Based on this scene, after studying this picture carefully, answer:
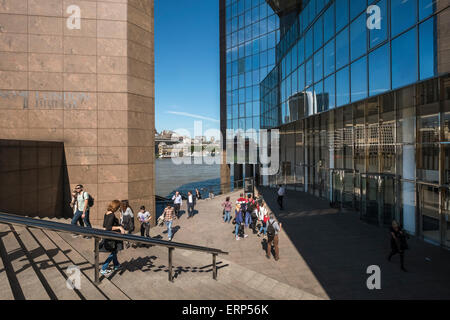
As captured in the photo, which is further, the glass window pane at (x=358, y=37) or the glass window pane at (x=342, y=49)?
the glass window pane at (x=342, y=49)

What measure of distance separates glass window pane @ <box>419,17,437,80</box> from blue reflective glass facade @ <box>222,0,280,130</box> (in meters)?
25.3

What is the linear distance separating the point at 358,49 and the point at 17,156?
15.6m

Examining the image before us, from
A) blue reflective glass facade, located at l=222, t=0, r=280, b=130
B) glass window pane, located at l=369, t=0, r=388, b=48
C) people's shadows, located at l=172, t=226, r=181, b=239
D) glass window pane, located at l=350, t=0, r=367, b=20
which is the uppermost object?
blue reflective glass facade, located at l=222, t=0, r=280, b=130

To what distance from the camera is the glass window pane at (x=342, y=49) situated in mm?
13312

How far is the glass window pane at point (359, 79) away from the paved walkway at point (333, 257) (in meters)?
6.48

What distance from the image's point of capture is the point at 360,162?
1475 cm

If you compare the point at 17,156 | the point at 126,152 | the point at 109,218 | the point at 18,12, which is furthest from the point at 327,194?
the point at 18,12

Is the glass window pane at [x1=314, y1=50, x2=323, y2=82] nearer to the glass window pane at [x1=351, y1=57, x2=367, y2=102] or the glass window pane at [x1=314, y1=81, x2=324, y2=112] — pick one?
the glass window pane at [x1=314, y1=81, x2=324, y2=112]

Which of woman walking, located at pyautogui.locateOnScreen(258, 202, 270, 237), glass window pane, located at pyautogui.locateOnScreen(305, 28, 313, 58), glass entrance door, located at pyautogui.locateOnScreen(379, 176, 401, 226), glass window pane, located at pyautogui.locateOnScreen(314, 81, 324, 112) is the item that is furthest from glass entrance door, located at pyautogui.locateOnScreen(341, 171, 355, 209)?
glass window pane, located at pyautogui.locateOnScreen(305, 28, 313, 58)

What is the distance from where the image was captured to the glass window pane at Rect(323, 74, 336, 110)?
579 inches

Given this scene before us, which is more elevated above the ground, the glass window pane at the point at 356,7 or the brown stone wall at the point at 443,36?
the glass window pane at the point at 356,7

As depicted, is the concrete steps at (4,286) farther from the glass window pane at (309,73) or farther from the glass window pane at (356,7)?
the glass window pane at (309,73)

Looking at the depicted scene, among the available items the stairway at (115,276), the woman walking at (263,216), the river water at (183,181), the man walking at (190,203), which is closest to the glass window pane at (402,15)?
the woman walking at (263,216)

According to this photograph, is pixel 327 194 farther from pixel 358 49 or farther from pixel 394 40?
pixel 394 40
